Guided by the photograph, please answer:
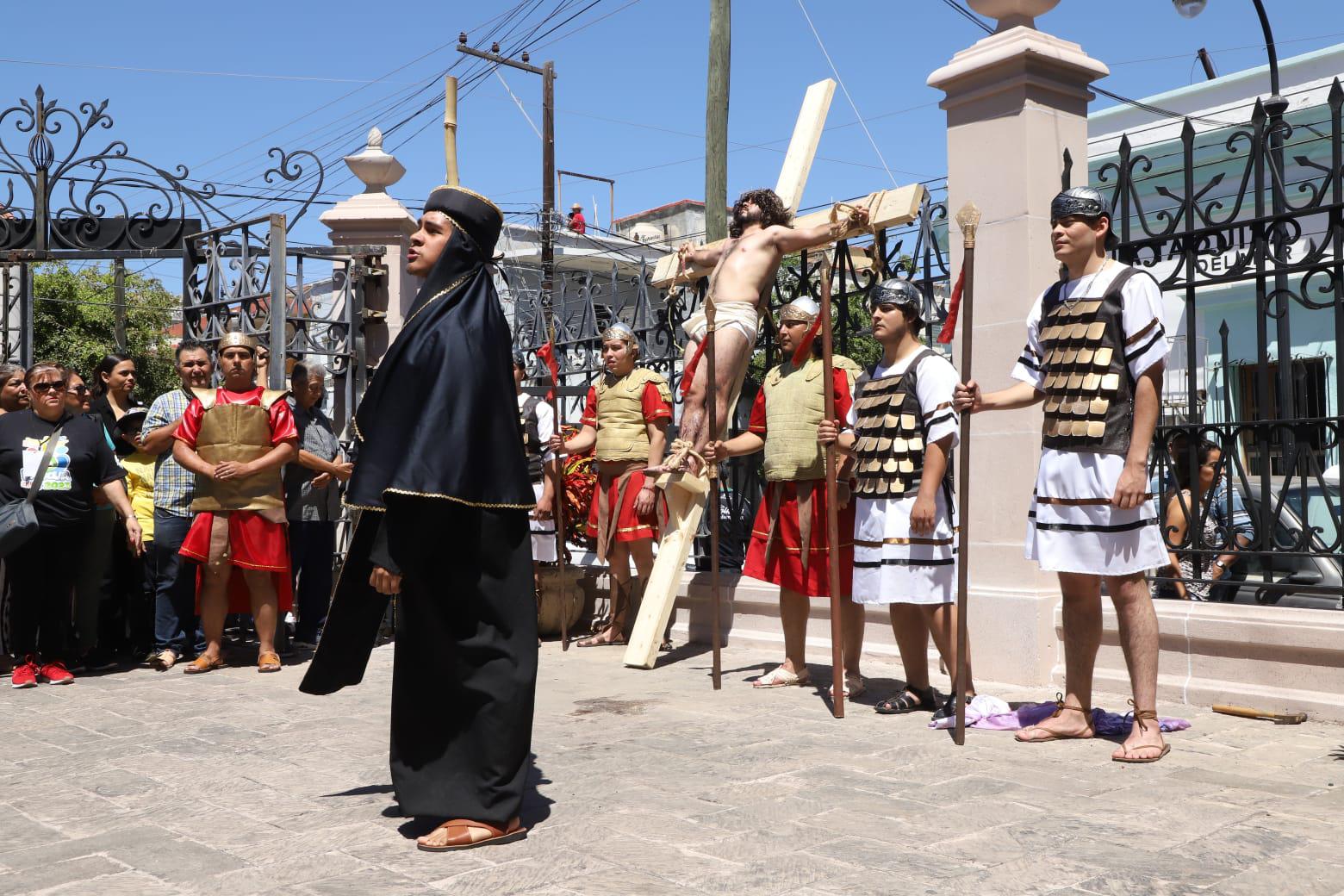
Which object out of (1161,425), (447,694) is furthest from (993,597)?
(447,694)

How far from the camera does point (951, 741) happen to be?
5109 millimetres

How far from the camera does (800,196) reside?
7434 millimetres

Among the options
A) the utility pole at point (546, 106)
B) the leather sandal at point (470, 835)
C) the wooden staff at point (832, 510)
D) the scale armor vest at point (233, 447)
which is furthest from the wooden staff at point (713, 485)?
the utility pole at point (546, 106)

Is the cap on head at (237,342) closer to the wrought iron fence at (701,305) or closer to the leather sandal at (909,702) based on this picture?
the wrought iron fence at (701,305)

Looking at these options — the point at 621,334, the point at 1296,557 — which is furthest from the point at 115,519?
the point at 1296,557

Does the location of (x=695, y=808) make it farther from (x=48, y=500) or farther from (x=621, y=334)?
(x=48, y=500)

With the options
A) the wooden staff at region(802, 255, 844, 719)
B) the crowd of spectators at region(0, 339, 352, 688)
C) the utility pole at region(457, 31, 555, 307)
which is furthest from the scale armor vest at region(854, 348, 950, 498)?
the utility pole at region(457, 31, 555, 307)

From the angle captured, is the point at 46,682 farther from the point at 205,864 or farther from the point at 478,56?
the point at 478,56

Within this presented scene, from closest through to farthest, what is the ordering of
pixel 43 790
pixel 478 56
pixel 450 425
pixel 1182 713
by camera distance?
1. pixel 450 425
2. pixel 43 790
3. pixel 1182 713
4. pixel 478 56

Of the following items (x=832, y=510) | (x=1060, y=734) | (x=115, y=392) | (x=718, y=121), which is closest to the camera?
(x=1060, y=734)

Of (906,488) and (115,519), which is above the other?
(906,488)

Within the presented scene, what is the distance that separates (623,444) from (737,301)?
1588mm

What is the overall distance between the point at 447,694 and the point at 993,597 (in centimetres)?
334

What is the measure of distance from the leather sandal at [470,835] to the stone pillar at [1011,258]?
10.7ft
